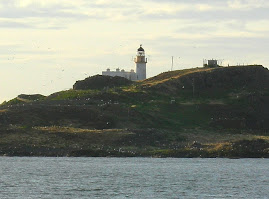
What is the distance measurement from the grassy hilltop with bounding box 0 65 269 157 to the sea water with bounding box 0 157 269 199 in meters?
5.87

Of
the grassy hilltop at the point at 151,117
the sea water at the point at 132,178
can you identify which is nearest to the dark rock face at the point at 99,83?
the grassy hilltop at the point at 151,117

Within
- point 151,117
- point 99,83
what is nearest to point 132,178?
point 151,117

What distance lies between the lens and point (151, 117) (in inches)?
6132

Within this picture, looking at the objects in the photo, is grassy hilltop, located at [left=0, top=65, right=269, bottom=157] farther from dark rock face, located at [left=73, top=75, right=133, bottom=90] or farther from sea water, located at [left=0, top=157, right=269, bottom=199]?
sea water, located at [left=0, top=157, right=269, bottom=199]

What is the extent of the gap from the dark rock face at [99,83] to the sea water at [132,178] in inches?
2588

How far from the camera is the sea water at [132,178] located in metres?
75.5

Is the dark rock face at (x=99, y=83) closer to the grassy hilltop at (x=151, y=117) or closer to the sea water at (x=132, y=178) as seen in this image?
the grassy hilltop at (x=151, y=117)

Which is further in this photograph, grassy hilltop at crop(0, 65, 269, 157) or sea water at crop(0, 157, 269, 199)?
grassy hilltop at crop(0, 65, 269, 157)

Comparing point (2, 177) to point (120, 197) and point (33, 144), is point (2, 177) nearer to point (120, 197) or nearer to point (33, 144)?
point (120, 197)

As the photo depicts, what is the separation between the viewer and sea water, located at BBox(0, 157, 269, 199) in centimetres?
7550

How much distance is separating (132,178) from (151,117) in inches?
2586

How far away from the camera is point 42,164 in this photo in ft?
358

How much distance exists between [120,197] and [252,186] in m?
17.9

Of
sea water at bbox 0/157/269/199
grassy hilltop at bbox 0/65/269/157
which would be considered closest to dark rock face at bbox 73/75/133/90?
grassy hilltop at bbox 0/65/269/157
